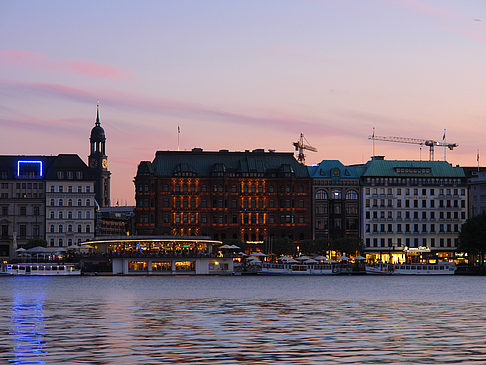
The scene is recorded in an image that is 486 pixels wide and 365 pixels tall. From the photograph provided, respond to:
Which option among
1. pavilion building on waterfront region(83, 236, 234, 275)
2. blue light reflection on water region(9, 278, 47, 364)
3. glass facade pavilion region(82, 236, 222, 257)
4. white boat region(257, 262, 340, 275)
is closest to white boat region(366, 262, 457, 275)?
white boat region(257, 262, 340, 275)

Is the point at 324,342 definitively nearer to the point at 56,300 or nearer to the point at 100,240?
the point at 56,300

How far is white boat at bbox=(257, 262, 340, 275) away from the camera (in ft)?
623

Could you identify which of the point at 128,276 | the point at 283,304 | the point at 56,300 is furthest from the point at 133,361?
the point at 128,276

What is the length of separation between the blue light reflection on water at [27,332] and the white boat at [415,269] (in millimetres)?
119579

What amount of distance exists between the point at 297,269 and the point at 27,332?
142428 millimetres

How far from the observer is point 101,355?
4116cm

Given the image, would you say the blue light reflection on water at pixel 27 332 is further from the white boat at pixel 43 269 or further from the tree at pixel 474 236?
the tree at pixel 474 236

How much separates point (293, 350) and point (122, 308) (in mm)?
35157

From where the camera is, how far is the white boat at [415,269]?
634ft

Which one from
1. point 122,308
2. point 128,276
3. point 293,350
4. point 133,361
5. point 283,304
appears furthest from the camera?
point 128,276

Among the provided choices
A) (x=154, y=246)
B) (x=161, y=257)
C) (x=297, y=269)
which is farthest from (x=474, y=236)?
(x=154, y=246)

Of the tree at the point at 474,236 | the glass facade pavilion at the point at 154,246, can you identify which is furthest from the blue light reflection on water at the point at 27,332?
the tree at the point at 474,236

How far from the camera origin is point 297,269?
7589 inches

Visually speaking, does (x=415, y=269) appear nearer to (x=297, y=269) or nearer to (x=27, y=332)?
(x=297, y=269)
